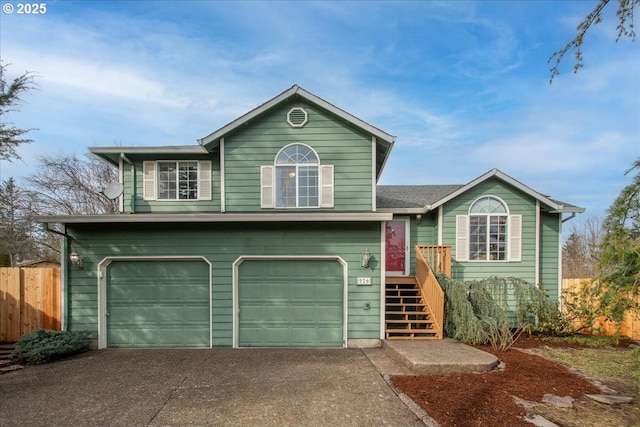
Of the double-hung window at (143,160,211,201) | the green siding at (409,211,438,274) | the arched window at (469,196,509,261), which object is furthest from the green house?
the arched window at (469,196,509,261)

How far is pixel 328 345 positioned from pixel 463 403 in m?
3.71

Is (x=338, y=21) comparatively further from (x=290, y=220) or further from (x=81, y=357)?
(x=81, y=357)

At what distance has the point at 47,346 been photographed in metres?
6.75

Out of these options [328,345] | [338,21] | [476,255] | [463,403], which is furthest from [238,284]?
[338,21]

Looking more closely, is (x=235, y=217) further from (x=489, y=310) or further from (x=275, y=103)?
(x=489, y=310)

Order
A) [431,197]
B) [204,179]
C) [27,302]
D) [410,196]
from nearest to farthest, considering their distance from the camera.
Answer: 1. [27,302]
2. [204,179]
3. [431,197]
4. [410,196]

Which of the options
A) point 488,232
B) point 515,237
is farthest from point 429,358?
point 515,237

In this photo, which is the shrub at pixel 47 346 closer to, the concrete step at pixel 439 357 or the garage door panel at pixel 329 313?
the garage door panel at pixel 329 313

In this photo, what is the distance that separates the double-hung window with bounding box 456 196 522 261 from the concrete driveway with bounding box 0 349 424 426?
16.7 feet

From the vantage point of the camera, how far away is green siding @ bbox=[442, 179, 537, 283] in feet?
32.1

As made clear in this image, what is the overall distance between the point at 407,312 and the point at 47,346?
7976 mm

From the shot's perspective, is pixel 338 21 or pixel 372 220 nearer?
pixel 372 220

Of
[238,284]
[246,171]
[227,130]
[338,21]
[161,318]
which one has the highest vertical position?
[338,21]

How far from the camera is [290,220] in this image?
748 cm
